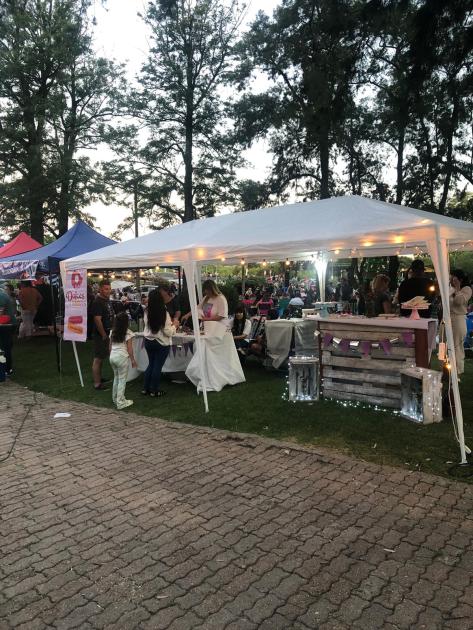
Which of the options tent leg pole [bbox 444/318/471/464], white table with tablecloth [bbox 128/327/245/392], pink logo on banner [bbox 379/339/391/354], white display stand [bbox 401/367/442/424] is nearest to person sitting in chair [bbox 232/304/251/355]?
white table with tablecloth [bbox 128/327/245/392]

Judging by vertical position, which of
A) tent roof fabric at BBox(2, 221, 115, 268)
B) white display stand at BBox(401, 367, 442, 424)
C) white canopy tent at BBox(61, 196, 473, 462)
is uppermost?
tent roof fabric at BBox(2, 221, 115, 268)

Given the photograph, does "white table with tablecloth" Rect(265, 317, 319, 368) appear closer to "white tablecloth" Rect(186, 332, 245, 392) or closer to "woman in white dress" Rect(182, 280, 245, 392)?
"white tablecloth" Rect(186, 332, 245, 392)

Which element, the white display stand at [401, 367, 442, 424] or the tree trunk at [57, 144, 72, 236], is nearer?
the white display stand at [401, 367, 442, 424]

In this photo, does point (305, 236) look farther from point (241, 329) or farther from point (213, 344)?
point (241, 329)

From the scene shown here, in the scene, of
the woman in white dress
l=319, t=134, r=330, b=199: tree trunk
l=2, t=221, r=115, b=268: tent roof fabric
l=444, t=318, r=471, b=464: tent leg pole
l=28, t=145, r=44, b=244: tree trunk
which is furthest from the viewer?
l=319, t=134, r=330, b=199: tree trunk

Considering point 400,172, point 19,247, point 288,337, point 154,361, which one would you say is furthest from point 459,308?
point 400,172

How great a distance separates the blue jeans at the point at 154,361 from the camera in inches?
264

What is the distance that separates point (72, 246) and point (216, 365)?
6520 mm

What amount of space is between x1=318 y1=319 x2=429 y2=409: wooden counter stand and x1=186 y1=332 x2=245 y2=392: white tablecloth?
1629mm

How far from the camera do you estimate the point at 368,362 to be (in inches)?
229

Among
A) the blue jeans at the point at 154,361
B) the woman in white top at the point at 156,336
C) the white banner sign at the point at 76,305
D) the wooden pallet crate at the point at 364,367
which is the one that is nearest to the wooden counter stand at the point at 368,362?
the wooden pallet crate at the point at 364,367

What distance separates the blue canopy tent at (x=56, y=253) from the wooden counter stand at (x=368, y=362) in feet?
24.9

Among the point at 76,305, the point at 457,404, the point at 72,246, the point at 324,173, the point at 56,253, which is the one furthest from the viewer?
the point at 324,173

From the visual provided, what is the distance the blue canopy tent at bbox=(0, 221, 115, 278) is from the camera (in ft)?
36.4
